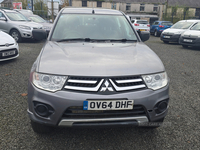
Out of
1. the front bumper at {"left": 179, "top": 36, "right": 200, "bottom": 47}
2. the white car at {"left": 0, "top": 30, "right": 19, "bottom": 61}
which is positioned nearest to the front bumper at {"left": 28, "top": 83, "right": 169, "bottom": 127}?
the white car at {"left": 0, "top": 30, "right": 19, "bottom": 61}

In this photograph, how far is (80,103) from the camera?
2.07 m

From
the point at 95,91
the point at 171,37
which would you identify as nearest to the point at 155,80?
the point at 95,91

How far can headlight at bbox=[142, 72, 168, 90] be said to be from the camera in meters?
2.27

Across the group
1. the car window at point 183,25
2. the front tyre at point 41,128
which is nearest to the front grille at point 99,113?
the front tyre at point 41,128

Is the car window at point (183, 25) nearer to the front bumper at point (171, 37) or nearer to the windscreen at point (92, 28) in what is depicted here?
the front bumper at point (171, 37)

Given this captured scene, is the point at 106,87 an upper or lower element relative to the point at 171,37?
upper

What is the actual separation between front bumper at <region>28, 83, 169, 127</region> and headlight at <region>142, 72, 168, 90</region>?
7 cm

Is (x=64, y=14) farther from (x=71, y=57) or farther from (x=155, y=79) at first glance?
(x=155, y=79)

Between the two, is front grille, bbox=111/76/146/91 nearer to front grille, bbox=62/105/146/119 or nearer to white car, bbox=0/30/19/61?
front grille, bbox=62/105/146/119

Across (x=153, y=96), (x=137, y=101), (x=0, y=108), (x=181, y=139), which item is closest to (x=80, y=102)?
(x=137, y=101)

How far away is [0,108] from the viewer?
11.1 feet

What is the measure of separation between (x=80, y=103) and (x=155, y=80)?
3.04 feet

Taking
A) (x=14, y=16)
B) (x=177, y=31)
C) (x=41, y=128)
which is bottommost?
(x=41, y=128)

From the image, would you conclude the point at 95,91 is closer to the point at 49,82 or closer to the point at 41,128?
the point at 49,82
